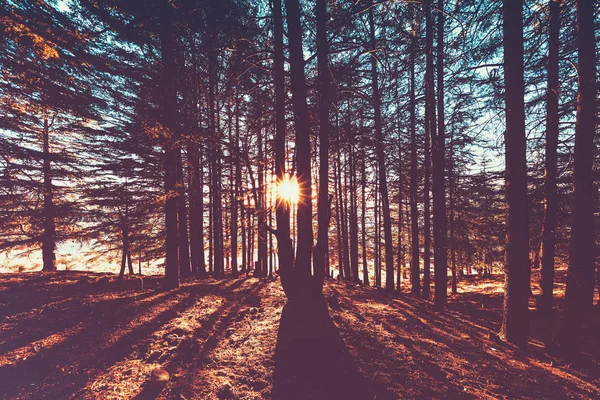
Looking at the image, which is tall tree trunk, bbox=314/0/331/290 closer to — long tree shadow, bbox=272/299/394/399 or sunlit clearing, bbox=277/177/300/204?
sunlit clearing, bbox=277/177/300/204

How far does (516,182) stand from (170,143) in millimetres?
8797

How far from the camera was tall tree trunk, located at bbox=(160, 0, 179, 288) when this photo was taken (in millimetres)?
6453

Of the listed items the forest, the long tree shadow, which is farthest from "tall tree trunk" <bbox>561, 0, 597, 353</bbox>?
the long tree shadow

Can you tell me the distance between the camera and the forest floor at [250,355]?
3.02 metres

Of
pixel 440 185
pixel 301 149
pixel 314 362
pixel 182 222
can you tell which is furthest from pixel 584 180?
pixel 182 222

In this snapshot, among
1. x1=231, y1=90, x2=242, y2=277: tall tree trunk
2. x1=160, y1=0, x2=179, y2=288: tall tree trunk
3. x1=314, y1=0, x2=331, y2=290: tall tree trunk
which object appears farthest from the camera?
x1=160, y1=0, x2=179, y2=288: tall tree trunk

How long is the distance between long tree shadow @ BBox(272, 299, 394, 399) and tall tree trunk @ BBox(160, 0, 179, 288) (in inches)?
183

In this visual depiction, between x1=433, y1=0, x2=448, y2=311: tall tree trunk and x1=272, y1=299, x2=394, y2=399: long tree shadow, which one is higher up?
x1=433, y1=0, x2=448, y2=311: tall tree trunk

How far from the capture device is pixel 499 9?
4789 mm

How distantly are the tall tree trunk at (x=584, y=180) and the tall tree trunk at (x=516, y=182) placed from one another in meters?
0.75

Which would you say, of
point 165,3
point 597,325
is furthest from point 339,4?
point 597,325

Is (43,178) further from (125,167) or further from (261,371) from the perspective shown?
(261,371)

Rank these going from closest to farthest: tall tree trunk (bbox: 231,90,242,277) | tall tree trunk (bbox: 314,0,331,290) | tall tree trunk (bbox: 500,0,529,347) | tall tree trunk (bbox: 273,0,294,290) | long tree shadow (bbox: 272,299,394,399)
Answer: long tree shadow (bbox: 272,299,394,399) → tall tree trunk (bbox: 500,0,529,347) → tall tree trunk (bbox: 314,0,331,290) → tall tree trunk (bbox: 273,0,294,290) → tall tree trunk (bbox: 231,90,242,277)

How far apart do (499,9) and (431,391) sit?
294 inches
